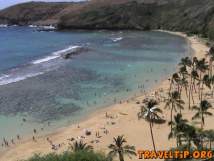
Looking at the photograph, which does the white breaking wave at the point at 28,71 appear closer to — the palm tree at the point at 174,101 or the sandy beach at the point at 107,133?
the sandy beach at the point at 107,133

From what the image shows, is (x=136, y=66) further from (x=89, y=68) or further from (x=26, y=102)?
(x=26, y=102)

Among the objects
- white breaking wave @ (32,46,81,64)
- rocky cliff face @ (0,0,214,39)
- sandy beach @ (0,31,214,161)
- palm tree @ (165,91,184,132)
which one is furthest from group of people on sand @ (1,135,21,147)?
rocky cliff face @ (0,0,214,39)

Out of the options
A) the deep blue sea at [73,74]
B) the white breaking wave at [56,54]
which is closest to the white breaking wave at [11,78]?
the deep blue sea at [73,74]

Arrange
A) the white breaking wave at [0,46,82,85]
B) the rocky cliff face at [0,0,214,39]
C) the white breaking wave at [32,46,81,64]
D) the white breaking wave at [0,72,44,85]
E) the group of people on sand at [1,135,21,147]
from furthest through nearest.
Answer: the rocky cliff face at [0,0,214,39], the white breaking wave at [32,46,81,64], the white breaking wave at [0,46,82,85], the white breaking wave at [0,72,44,85], the group of people on sand at [1,135,21,147]

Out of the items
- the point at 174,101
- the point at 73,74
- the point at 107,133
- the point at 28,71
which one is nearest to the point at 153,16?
the point at 28,71

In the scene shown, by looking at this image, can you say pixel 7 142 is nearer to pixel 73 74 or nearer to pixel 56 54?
pixel 73 74

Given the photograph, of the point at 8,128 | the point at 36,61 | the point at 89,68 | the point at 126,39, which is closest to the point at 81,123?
the point at 8,128

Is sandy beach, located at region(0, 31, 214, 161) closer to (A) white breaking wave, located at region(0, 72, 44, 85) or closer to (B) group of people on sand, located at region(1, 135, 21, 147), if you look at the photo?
(B) group of people on sand, located at region(1, 135, 21, 147)
